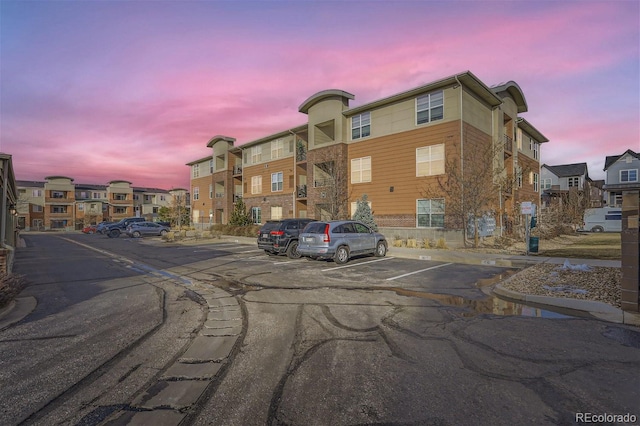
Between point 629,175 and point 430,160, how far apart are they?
160 ft

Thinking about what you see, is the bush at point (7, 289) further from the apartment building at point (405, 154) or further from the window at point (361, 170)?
the window at point (361, 170)

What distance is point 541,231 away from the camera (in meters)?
26.5

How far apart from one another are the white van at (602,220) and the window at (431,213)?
26.1 meters

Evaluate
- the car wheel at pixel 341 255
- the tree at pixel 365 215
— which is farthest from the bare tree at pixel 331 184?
the car wheel at pixel 341 255

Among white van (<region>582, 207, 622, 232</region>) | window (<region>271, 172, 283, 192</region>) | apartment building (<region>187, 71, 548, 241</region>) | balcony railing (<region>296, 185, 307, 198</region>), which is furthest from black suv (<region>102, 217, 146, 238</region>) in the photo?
white van (<region>582, 207, 622, 232</region>)

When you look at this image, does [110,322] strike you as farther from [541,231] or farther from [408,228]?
[541,231]

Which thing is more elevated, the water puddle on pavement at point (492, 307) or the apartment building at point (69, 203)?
the apartment building at point (69, 203)

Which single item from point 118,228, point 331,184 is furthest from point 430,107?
point 118,228

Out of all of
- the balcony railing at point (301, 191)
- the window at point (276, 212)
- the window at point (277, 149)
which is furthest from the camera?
the window at point (277, 149)

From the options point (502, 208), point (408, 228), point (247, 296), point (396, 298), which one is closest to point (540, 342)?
point (396, 298)

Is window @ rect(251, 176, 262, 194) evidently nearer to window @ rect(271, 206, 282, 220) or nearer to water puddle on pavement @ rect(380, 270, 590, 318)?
window @ rect(271, 206, 282, 220)

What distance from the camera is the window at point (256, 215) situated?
3713 centimetres

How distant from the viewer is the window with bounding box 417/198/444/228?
71.2 ft

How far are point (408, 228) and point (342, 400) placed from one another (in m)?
20.4
